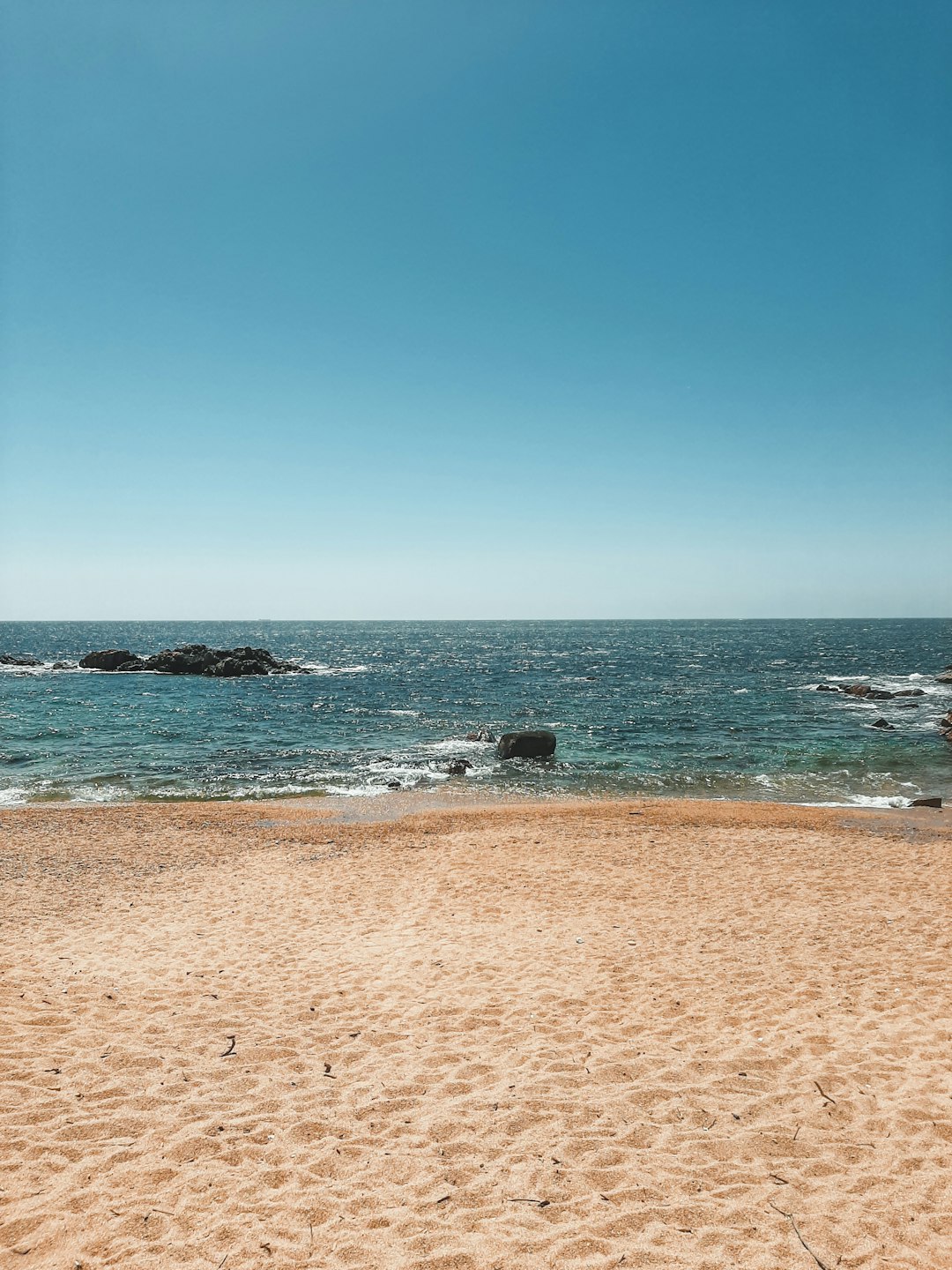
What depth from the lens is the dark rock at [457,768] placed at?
2806 cm

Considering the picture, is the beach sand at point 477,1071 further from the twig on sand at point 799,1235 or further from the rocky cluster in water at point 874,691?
the rocky cluster in water at point 874,691

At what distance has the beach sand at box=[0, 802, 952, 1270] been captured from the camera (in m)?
5.29

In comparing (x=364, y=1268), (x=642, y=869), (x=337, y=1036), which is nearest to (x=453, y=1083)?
(x=337, y=1036)

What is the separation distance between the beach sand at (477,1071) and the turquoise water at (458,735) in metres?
11.9

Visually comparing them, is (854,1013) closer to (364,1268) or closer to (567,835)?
(364,1268)

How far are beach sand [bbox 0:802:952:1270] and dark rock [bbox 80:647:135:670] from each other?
65839mm

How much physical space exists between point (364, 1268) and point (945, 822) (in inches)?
845

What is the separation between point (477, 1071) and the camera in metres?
7.42

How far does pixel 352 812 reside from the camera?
865 inches

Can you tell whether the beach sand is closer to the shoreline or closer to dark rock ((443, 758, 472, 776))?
the shoreline

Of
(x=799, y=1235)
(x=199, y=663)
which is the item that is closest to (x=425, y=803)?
(x=799, y=1235)

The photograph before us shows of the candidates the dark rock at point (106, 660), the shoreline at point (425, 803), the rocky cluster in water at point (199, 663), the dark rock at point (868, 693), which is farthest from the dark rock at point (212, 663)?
the dark rock at point (868, 693)

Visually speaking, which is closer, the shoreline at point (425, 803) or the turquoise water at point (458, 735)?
the shoreline at point (425, 803)

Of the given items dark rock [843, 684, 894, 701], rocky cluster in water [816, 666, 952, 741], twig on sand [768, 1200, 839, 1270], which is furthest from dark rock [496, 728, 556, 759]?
dark rock [843, 684, 894, 701]
